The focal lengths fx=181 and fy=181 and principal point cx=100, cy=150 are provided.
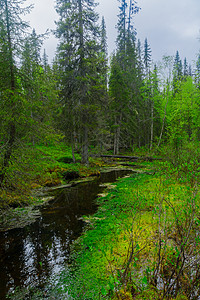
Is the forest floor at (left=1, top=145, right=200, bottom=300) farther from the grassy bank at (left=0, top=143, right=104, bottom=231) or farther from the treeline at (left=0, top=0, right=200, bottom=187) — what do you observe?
the treeline at (left=0, top=0, right=200, bottom=187)

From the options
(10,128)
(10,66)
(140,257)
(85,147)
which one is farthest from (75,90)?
(140,257)

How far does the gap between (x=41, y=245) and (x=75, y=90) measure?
540 inches

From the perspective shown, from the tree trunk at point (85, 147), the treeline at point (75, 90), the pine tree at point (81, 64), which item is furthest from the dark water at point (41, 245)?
the pine tree at point (81, 64)

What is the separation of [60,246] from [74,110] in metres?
12.2

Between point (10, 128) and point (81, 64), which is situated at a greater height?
point (81, 64)

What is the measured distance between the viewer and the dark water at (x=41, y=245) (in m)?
4.07

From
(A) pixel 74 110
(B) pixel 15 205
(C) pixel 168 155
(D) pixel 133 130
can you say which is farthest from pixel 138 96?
(B) pixel 15 205

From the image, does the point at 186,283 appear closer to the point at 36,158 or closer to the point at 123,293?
the point at 123,293

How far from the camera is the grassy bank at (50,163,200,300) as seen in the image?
9.09 ft

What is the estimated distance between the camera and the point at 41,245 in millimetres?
5383

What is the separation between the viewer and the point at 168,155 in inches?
406

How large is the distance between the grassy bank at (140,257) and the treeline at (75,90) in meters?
3.54

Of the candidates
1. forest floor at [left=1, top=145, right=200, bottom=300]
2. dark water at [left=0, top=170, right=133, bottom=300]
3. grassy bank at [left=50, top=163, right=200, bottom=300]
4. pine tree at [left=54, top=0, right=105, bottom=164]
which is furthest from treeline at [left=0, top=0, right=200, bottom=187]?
grassy bank at [left=50, top=163, right=200, bottom=300]

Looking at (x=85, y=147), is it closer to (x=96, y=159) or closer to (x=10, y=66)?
(x=96, y=159)
